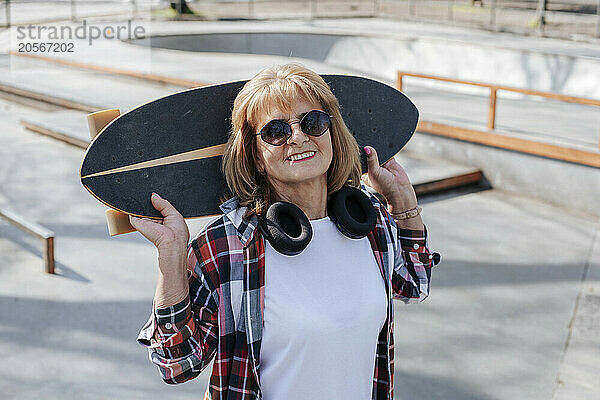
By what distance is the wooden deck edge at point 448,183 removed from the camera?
6.66m

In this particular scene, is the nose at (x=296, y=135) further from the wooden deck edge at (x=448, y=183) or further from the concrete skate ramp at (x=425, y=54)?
the concrete skate ramp at (x=425, y=54)

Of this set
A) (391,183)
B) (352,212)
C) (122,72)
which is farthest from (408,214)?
(122,72)

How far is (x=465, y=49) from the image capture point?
1273 cm

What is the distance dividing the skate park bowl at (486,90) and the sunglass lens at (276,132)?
0.58m

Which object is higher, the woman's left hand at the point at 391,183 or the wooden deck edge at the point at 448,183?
the woman's left hand at the point at 391,183

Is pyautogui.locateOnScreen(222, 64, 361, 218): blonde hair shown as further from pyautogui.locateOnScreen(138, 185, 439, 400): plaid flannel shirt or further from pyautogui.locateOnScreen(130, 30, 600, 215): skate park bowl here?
pyautogui.locateOnScreen(130, 30, 600, 215): skate park bowl

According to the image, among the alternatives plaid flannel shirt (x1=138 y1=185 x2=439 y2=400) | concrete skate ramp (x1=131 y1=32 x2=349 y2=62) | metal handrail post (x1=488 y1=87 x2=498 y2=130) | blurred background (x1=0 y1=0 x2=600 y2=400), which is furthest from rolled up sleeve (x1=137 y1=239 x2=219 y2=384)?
concrete skate ramp (x1=131 y1=32 x2=349 y2=62)

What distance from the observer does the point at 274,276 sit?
64.9 inches

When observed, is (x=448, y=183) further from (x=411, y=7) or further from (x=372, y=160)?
(x=411, y=7)

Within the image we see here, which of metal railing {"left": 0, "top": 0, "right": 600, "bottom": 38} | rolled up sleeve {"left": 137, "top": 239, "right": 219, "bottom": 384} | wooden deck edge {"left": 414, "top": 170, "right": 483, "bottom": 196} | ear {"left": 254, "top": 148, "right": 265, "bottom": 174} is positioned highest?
metal railing {"left": 0, "top": 0, "right": 600, "bottom": 38}

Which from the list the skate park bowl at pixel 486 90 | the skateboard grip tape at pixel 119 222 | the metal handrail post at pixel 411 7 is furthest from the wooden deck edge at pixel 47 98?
the metal handrail post at pixel 411 7

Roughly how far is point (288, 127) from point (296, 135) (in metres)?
0.02

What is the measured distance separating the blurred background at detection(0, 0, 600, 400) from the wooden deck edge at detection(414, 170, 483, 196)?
0.6 inches

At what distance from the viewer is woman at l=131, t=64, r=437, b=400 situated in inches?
63.2
